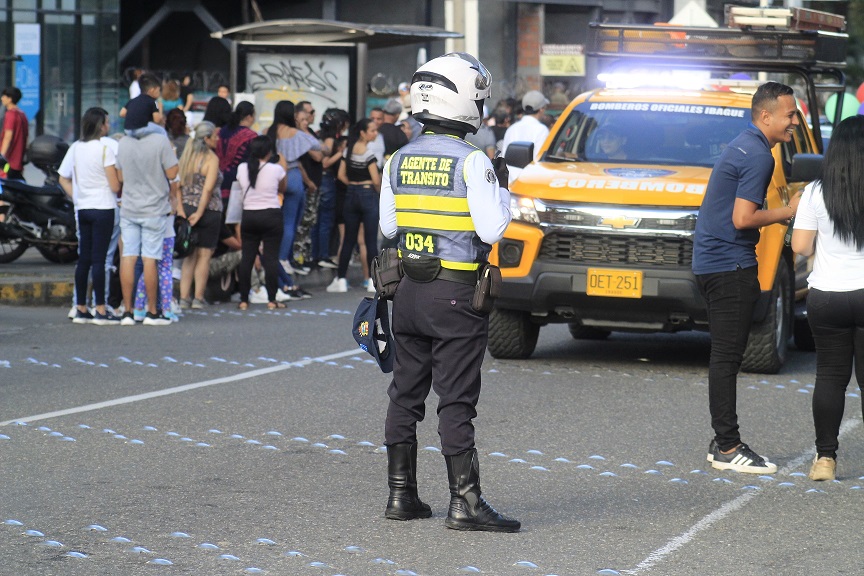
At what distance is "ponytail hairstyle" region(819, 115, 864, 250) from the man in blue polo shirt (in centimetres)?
44

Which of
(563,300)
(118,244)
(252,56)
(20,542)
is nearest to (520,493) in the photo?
(20,542)

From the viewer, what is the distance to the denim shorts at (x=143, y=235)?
1246 cm

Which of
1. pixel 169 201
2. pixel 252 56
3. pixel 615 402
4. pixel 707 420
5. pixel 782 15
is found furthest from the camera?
pixel 252 56

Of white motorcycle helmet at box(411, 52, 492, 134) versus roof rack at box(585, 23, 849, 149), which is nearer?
white motorcycle helmet at box(411, 52, 492, 134)

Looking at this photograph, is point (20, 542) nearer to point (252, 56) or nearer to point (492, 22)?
point (252, 56)

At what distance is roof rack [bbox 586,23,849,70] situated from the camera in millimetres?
11852

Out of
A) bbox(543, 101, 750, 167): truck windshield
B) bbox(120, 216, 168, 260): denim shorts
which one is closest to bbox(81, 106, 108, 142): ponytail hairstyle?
bbox(120, 216, 168, 260): denim shorts

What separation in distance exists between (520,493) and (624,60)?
21.0 feet

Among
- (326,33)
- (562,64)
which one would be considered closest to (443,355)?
(326,33)

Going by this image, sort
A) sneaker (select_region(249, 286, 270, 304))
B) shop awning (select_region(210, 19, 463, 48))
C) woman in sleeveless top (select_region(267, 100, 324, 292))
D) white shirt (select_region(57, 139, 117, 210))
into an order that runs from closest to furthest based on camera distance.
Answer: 1. white shirt (select_region(57, 139, 117, 210))
2. sneaker (select_region(249, 286, 270, 304))
3. woman in sleeveless top (select_region(267, 100, 324, 292))
4. shop awning (select_region(210, 19, 463, 48))

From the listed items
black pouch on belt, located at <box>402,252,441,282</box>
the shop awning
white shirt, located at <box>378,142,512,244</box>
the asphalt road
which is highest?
the shop awning

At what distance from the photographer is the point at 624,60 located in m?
12.5

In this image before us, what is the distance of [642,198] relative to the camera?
1023 centimetres

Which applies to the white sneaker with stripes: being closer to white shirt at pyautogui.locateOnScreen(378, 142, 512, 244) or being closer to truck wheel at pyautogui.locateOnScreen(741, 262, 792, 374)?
white shirt at pyautogui.locateOnScreen(378, 142, 512, 244)
